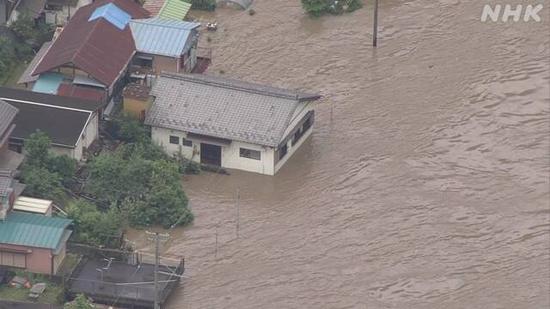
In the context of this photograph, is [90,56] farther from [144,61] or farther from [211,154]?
[211,154]

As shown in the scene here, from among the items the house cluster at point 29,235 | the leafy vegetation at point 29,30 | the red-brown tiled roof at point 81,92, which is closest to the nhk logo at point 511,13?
the leafy vegetation at point 29,30

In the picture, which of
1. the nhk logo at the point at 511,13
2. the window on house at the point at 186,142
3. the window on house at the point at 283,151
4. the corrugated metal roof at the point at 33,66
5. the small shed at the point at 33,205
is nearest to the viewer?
the small shed at the point at 33,205

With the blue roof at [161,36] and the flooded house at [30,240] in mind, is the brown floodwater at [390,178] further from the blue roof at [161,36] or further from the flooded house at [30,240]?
the flooded house at [30,240]

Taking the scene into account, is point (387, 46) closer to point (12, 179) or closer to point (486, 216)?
point (486, 216)

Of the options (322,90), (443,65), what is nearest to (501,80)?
(443,65)

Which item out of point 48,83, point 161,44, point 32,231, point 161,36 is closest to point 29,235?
point 32,231

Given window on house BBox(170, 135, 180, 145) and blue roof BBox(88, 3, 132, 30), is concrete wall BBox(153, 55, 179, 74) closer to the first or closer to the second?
blue roof BBox(88, 3, 132, 30)

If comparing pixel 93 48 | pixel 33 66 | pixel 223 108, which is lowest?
pixel 223 108
